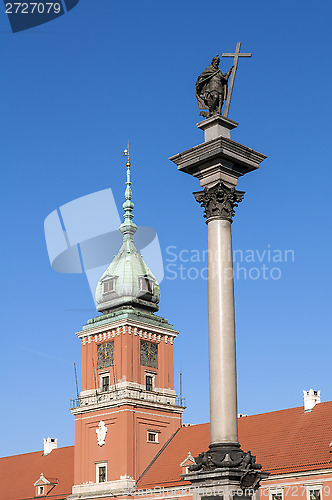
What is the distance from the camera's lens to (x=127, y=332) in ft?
167

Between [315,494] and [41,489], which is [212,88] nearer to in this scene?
[315,494]

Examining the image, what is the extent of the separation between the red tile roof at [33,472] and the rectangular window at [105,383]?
7.74 m

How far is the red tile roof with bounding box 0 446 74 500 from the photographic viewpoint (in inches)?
2156

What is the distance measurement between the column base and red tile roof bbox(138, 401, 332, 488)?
25844 millimetres

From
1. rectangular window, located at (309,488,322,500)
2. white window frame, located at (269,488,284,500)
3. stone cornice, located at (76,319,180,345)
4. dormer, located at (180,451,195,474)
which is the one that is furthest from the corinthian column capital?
stone cornice, located at (76,319,180,345)

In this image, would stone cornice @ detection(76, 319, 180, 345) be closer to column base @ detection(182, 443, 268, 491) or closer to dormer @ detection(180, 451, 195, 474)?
dormer @ detection(180, 451, 195, 474)

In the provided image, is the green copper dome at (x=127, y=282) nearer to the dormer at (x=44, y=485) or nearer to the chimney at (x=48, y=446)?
the dormer at (x=44, y=485)


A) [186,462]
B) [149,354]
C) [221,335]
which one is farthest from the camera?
[149,354]

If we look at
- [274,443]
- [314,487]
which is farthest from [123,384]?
[314,487]

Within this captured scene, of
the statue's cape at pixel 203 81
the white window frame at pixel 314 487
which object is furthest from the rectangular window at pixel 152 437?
the statue's cape at pixel 203 81

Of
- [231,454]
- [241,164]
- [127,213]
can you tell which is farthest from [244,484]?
[127,213]

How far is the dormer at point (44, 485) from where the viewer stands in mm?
55000

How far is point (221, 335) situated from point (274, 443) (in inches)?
1211

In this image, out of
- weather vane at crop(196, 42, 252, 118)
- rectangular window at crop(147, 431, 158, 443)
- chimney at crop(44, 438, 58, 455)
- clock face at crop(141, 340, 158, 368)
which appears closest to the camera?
weather vane at crop(196, 42, 252, 118)
